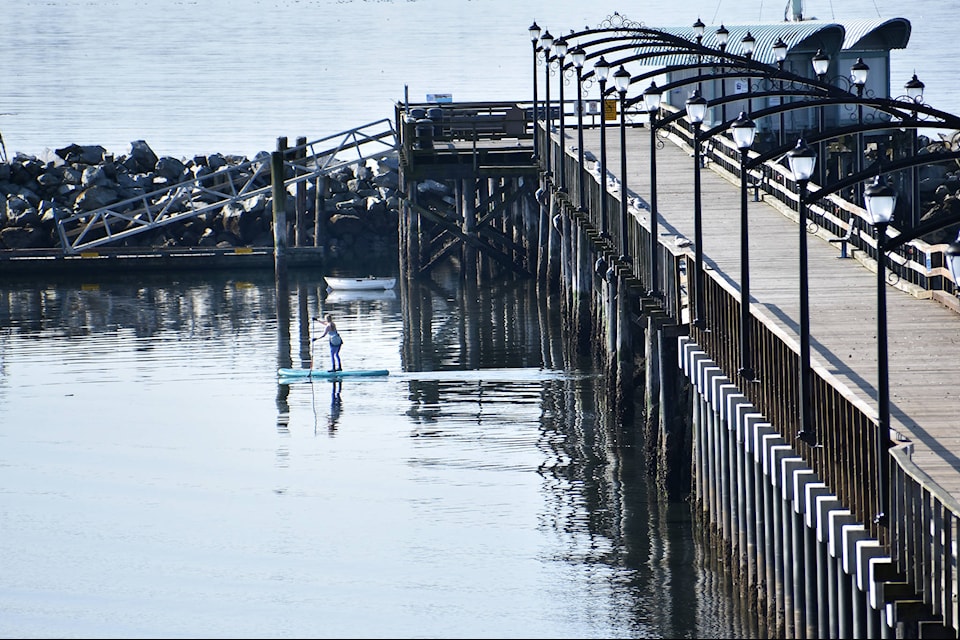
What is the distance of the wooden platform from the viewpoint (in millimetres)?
15383

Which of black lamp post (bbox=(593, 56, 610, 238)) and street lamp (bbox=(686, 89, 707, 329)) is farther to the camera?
black lamp post (bbox=(593, 56, 610, 238))

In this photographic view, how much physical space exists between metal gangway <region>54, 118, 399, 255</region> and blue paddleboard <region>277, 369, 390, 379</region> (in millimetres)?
11822

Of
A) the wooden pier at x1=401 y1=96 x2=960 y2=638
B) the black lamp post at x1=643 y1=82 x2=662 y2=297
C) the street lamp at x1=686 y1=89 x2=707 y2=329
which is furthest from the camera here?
the black lamp post at x1=643 y1=82 x2=662 y2=297

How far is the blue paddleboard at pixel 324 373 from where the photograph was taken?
3288 centimetres

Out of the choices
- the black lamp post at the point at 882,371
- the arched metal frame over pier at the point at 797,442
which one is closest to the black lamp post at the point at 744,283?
the arched metal frame over pier at the point at 797,442

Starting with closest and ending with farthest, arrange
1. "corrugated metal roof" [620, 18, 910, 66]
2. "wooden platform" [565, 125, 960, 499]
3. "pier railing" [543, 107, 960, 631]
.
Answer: "pier railing" [543, 107, 960, 631] < "wooden platform" [565, 125, 960, 499] < "corrugated metal roof" [620, 18, 910, 66]

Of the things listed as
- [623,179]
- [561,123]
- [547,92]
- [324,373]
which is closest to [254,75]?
[547,92]

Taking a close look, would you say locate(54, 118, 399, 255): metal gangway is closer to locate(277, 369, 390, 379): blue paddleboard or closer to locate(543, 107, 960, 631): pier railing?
locate(277, 369, 390, 379): blue paddleboard

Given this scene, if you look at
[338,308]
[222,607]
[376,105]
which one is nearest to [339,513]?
[222,607]

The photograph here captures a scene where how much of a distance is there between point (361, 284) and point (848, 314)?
24689 millimetres

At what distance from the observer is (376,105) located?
347 feet

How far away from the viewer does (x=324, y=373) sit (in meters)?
32.9

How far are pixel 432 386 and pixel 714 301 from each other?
42.1ft

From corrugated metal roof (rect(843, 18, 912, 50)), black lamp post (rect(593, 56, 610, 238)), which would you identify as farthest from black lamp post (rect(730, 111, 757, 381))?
corrugated metal roof (rect(843, 18, 912, 50))
